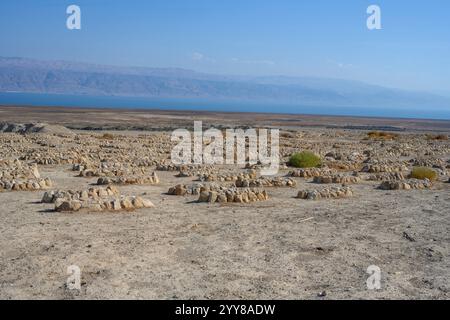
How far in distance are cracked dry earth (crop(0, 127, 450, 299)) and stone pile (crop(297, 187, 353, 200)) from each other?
49 cm

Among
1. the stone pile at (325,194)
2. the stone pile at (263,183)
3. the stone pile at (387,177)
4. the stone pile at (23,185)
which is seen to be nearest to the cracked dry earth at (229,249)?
the stone pile at (325,194)

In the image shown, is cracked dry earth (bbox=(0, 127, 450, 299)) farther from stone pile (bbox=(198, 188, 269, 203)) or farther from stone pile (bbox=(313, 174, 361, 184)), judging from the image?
stone pile (bbox=(313, 174, 361, 184))

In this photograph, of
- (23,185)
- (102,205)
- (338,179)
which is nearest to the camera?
(102,205)

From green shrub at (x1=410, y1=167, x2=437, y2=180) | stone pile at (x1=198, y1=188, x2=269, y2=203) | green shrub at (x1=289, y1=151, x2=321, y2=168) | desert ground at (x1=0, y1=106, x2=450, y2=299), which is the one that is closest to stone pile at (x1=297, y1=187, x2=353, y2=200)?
desert ground at (x1=0, y1=106, x2=450, y2=299)

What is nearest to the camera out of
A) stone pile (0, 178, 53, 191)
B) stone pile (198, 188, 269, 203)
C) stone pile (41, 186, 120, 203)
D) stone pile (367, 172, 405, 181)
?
stone pile (41, 186, 120, 203)

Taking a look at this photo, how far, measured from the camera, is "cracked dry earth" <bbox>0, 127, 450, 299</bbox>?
7.23 m

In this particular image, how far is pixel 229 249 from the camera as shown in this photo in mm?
9133

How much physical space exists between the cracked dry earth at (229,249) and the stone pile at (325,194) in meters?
0.49

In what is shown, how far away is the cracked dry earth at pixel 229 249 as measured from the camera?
7.23 m

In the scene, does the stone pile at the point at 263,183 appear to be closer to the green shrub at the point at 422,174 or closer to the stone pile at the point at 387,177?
the stone pile at the point at 387,177

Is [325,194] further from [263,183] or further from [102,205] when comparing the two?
[102,205]

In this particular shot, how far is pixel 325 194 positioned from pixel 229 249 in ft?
19.2

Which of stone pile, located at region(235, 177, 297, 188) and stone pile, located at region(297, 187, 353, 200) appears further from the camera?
stone pile, located at region(235, 177, 297, 188)

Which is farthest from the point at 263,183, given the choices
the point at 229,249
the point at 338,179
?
the point at 229,249
